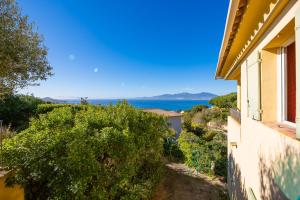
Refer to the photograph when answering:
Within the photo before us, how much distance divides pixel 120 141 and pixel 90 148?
85 centimetres

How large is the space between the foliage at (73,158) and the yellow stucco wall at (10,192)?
0.09m

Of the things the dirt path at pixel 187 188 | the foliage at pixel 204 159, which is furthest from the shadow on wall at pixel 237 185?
the foliage at pixel 204 159

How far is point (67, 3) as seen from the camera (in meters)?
12.7

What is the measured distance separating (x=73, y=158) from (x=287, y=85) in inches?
154

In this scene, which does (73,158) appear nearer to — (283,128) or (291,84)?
(283,128)

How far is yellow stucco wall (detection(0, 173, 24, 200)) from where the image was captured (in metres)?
2.93

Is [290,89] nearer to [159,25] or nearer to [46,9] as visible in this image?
[46,9]

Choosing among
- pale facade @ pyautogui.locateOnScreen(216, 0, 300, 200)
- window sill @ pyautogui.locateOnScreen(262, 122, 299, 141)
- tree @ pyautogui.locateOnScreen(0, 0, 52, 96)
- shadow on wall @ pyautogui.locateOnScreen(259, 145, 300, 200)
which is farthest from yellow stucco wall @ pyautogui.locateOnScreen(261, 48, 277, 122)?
tree @ pyautogui.locateOnScreen(0, 0, 52, 96)

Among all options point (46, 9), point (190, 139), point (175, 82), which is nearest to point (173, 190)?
point (190, 139)

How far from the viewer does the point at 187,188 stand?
9.29 meters

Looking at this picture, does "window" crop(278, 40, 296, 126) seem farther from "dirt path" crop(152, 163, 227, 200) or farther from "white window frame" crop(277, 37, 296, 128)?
"dirt path" crop(152, 163, 227, 200)

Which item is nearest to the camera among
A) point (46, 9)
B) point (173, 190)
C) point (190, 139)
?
point (173, 190)

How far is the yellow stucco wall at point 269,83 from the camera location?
3436 mm

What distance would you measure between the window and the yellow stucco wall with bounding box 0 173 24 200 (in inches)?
177
